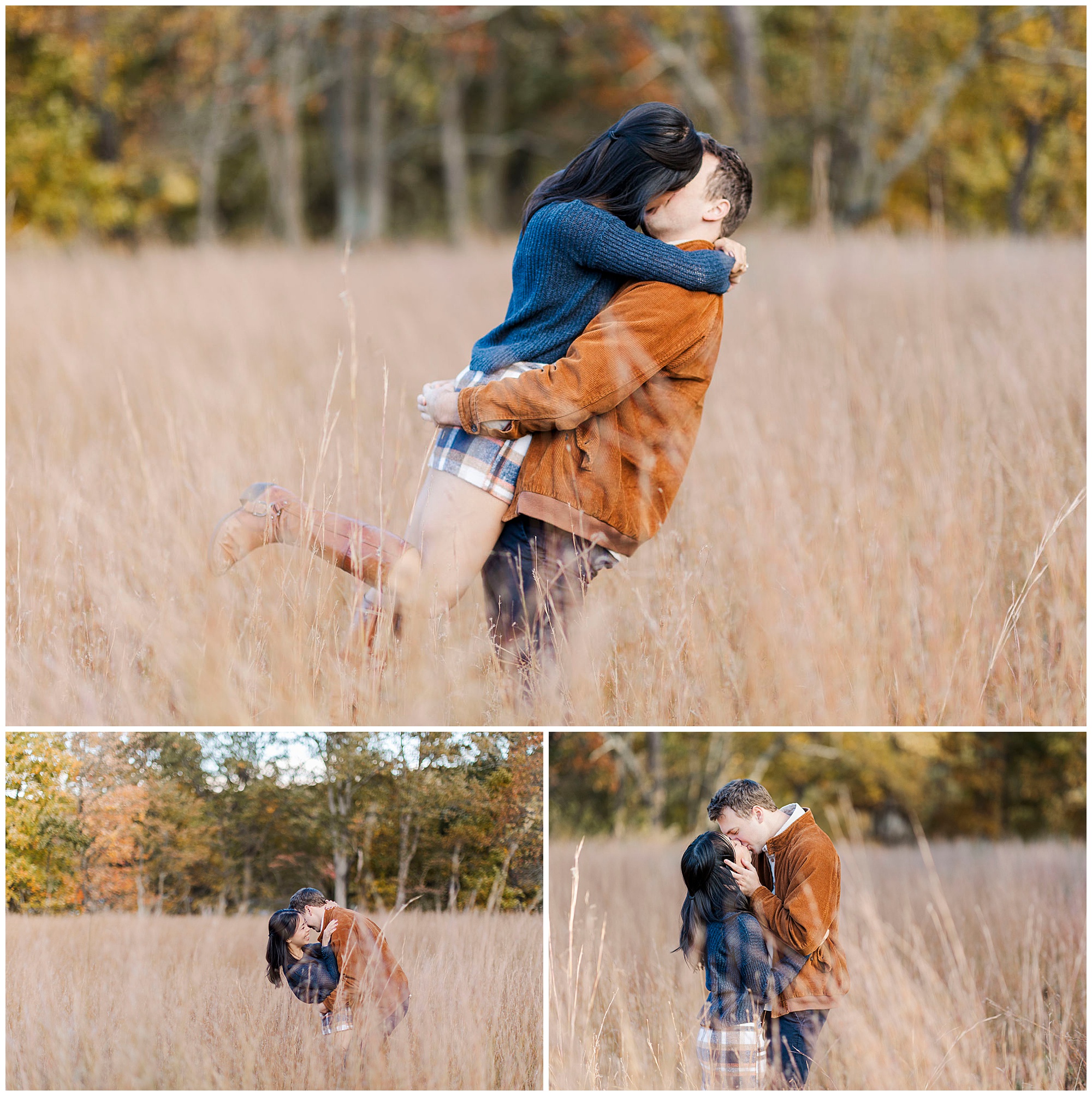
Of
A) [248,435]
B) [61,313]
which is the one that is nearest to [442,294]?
[61,313]

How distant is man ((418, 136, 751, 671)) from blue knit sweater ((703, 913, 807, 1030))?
69 centimetres

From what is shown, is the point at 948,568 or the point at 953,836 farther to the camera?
the point at 953,836

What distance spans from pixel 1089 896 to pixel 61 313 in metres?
6.23

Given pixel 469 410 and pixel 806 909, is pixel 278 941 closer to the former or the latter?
pixel 806 909

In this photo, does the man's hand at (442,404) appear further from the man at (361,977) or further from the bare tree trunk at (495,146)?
the bare tree trunk at (495,146)

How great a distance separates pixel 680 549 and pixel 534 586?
770 millimetres

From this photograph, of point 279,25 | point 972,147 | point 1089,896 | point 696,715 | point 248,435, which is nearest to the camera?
point 696,715

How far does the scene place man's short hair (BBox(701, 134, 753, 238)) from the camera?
1.89 m

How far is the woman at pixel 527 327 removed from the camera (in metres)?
1.81

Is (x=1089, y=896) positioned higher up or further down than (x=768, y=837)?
further down

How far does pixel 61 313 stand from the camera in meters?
5.89

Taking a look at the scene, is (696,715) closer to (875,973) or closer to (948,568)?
Result: (948,568)

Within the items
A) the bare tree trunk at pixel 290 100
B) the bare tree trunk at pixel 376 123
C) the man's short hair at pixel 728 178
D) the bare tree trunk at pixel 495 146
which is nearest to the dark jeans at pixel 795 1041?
the man's short hair at pixel 728 178

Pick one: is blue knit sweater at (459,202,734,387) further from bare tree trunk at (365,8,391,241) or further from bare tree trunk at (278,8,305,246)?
bare tree trunk at (365,8,391,241)
